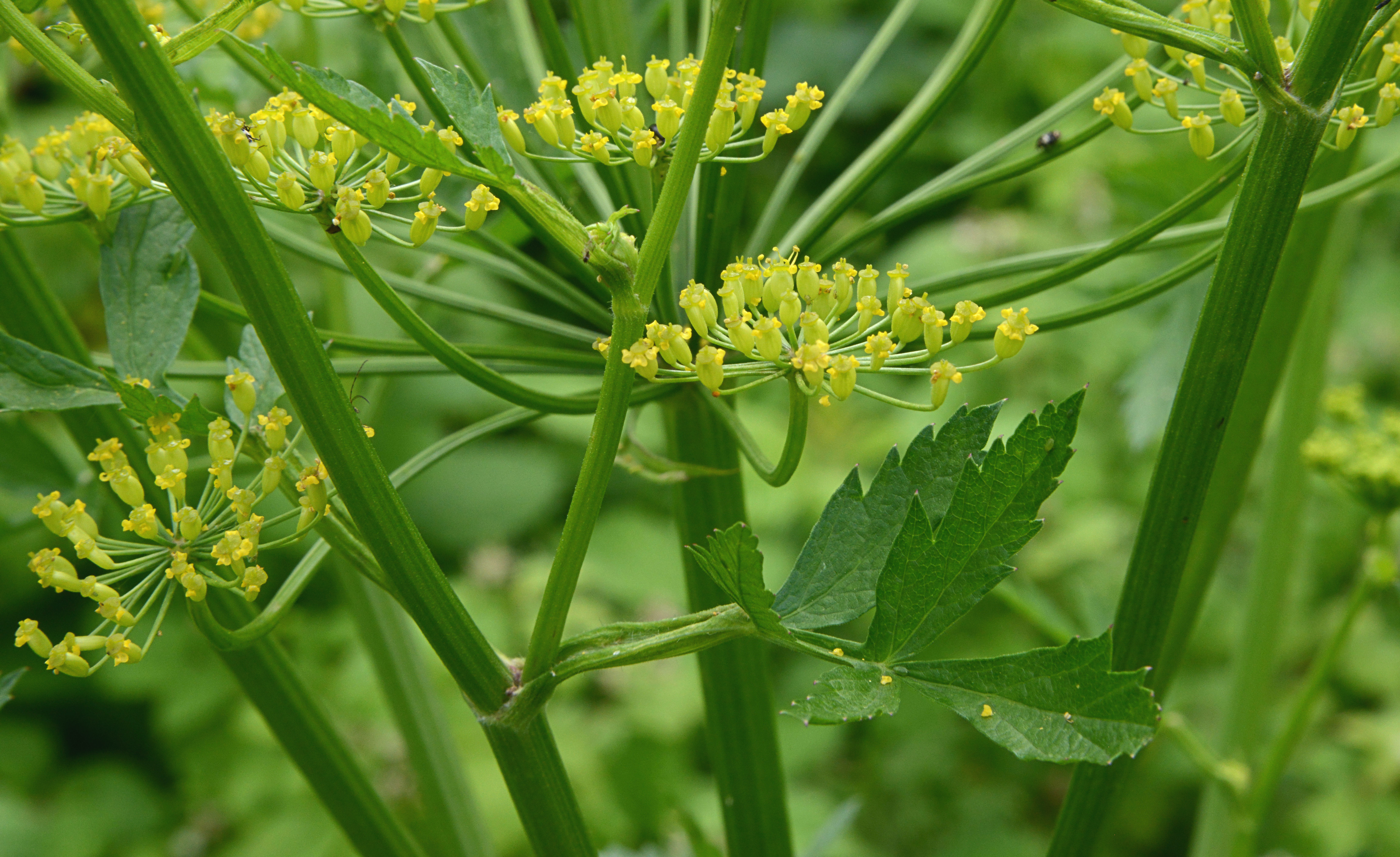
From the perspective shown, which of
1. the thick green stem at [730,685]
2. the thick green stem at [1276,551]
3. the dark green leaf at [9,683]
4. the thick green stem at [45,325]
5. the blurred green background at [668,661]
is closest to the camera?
the dark green leaf at [9,683]

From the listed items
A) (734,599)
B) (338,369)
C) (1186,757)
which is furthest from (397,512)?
(1186,757)

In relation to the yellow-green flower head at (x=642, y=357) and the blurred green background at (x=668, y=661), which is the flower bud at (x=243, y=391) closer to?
the yellow-green flower head at (x=642, y=357)

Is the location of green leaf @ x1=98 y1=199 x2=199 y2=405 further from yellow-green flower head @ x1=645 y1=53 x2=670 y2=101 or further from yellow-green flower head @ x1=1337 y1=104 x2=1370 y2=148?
yellow-green flower head @ x1=1337 y1=104 x2=1370 y2=148

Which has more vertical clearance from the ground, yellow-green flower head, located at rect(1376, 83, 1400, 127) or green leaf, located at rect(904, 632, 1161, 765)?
yellow-green flower head, located at rect(1376, 83, 1400, 127)

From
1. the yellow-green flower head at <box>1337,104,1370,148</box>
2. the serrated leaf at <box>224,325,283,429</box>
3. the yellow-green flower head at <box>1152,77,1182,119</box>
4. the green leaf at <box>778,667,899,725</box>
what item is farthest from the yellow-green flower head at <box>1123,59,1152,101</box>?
the serrated leaf at <box>224,325,283,429</box>

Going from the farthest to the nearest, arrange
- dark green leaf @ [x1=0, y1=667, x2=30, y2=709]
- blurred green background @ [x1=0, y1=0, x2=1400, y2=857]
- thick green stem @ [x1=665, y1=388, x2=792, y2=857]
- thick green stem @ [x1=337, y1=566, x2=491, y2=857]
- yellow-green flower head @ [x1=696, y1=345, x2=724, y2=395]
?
1. blurred green background @ [x1=0, y1=0, x2=1400, y2=857]
2. thick green stem @ [x1=337, y1=566, x2=491, y2=857]
3. thick green stem @ [x1=665, y1=388, x2=792, y2=857]
4. dark green leaf @ [x1=0, y1=667, x2=30, y2=709]
5. yellow-green flower head @ [x1=696, y1=345, x2=724, y2=395]

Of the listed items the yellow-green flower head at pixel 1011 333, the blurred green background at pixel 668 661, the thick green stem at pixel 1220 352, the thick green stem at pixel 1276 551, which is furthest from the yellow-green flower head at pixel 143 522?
the blurred green background at pixel 668 661

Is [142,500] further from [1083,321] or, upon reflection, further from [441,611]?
[1083,321]

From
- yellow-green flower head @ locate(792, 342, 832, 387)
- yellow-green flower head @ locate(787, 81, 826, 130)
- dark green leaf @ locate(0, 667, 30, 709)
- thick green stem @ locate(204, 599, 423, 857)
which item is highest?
yellow-green flower head @ locate(787, 81, 826, 130)
